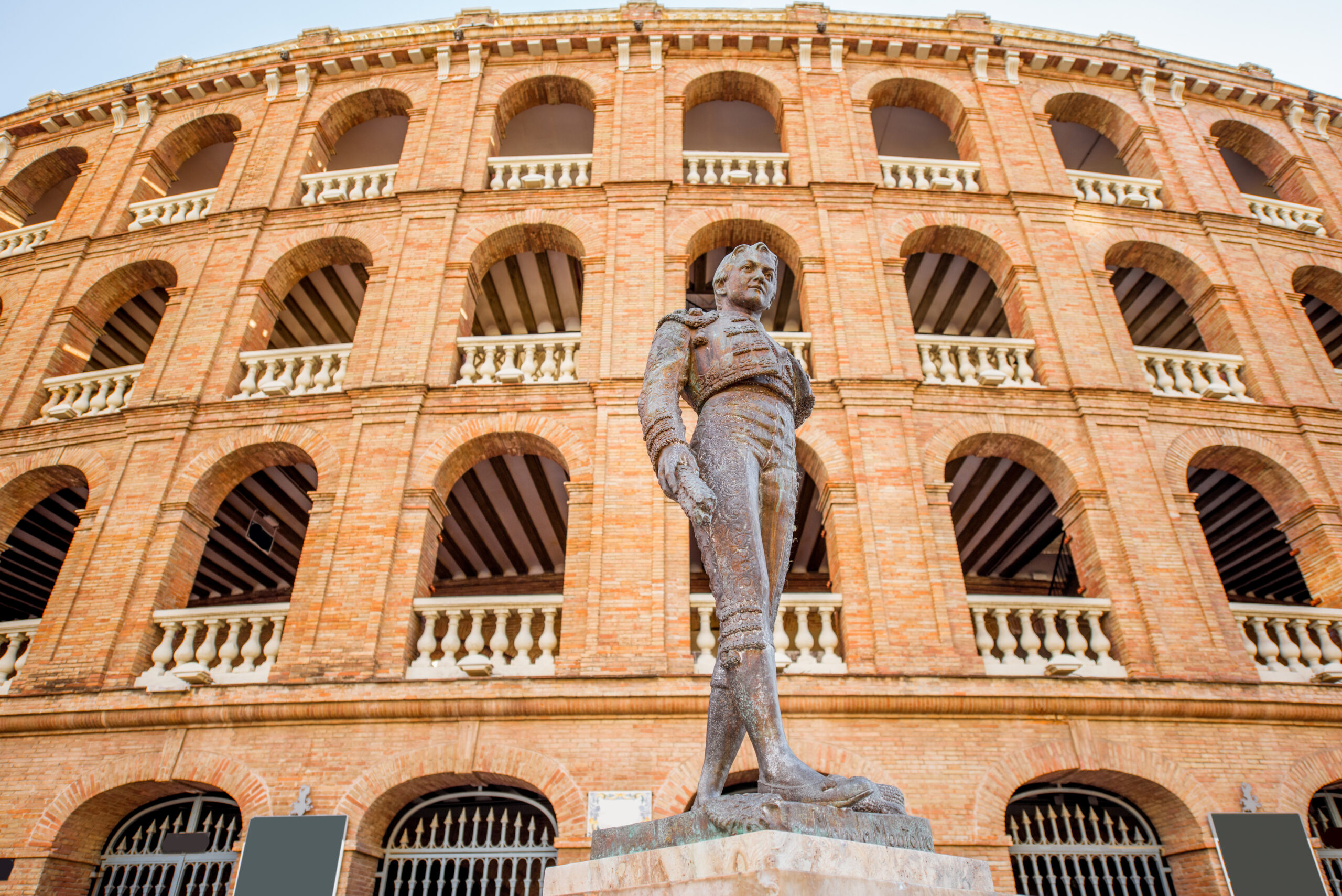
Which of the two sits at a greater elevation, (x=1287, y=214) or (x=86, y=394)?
(x=1287, y=214)

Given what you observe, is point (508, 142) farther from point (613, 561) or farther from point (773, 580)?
point (773, 580)

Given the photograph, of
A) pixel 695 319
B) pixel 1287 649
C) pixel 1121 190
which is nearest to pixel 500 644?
pixel 695 319

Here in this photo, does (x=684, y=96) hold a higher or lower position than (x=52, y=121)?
lower

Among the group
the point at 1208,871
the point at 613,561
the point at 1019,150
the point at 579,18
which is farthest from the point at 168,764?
the point at 1019,150

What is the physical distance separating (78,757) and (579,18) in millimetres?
12829

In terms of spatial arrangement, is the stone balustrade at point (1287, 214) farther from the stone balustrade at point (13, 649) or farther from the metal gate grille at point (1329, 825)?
the stone balustrade at point (13, 649)

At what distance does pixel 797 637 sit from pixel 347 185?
1002cm

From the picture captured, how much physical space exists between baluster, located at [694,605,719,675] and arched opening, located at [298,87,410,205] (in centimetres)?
801

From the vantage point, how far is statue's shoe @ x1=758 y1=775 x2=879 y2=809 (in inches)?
113

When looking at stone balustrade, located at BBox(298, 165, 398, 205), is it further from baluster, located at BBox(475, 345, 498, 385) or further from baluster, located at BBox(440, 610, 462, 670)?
baluster, located at BBox(440, 610, 462, 670)

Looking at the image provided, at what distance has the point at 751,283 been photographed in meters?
4.16

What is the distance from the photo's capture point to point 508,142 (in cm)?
1505

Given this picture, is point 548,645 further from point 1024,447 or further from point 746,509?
point 1024,447

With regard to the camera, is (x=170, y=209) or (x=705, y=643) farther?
(x=170, y=209)
